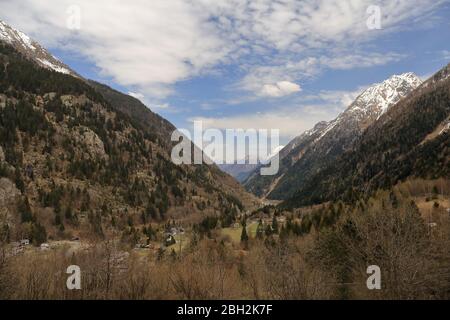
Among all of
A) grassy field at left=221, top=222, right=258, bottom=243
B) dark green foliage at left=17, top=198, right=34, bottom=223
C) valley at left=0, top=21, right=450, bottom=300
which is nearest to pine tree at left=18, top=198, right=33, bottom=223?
dark green foliage at left=17, top=198, right=34, bottom=223

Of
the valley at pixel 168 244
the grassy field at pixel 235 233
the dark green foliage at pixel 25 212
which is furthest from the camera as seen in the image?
the dark green foliage at pixel 25 212

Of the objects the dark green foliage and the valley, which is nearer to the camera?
the valley

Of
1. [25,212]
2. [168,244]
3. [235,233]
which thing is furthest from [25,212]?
[235,233]

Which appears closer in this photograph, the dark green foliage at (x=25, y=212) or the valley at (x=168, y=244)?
the valley at (x=168, y=244)

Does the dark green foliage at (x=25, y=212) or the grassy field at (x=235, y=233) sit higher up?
the dark green foliage at (x=25, y=212)

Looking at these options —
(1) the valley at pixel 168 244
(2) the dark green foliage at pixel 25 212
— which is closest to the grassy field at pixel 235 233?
(1) the valley at pixel 168 244

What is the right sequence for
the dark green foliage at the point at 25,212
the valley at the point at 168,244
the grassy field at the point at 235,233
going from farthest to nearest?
the dark green foliage at the point at 25,212 → the grassy field at the point at 235,233 → the valley at the point at 168,244

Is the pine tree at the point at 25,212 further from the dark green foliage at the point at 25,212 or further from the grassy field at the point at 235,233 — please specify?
the grassy field at the point at 235,233

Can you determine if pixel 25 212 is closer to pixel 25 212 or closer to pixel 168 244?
pixel 25 212

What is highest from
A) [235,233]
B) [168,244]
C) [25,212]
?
[25,212]

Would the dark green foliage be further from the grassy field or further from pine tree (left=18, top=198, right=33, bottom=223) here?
the grassy field

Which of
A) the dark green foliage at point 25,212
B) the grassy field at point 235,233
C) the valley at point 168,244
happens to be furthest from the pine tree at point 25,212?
the grassy field at point 235,233
